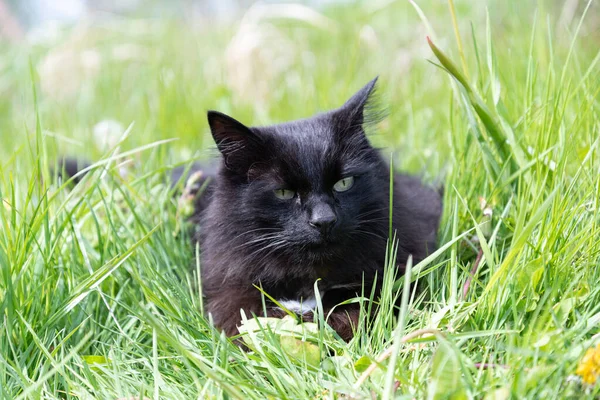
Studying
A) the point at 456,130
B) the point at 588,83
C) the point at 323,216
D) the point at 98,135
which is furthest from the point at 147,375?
the point at 98,135

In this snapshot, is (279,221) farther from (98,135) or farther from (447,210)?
Answer: (98,135)

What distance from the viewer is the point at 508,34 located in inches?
166

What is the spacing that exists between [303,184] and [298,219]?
0.13 metres

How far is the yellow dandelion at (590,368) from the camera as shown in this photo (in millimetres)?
1378

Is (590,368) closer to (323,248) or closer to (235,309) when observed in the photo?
(323,248)

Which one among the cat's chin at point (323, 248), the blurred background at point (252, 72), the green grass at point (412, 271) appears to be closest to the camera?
the green grass at point (412, 271)

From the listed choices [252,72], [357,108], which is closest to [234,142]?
[357,108]

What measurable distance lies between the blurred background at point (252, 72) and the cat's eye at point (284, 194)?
1.00 metres

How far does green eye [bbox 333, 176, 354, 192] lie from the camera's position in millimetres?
2158

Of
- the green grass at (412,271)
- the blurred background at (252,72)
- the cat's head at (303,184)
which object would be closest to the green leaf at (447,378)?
the green grass at (412,271)

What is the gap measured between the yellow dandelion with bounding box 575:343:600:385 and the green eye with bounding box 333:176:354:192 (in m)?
1.03

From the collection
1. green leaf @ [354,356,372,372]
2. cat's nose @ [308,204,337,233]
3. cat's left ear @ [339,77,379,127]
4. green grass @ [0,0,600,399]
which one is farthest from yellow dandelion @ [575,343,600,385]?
cat's left ear @ [339,77,379,127]

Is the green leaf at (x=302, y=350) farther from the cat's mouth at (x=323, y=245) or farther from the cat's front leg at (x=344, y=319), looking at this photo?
the cat's mouth at (x=323, y=245)

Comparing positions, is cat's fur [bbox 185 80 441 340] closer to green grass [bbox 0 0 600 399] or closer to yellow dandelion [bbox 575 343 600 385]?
green grass [bbox 0 0 600 399]
